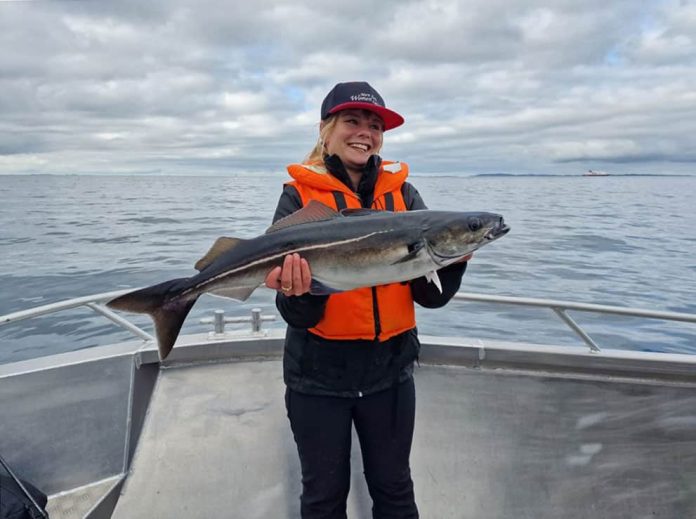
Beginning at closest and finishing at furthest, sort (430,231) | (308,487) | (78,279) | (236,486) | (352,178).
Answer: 1. (430,231)
2. (308,487)
3. (352,178)
4. (236,486)
5. (78,279)

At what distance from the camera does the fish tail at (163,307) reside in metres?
2.83

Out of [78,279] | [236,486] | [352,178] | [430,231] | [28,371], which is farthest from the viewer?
[78,279]

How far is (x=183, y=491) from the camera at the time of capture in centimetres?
419

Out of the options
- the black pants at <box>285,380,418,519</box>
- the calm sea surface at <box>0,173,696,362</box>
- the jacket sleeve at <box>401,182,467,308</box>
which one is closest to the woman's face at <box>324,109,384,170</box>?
the jacket sleeve at <box>401,182,467,308</box>

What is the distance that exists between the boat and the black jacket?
55.8 inches

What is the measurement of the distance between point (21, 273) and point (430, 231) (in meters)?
16.0

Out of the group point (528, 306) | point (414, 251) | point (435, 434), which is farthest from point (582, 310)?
point (414, 251)

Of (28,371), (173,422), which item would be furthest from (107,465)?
(28,371)

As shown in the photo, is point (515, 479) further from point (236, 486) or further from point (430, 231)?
point (430, 231)

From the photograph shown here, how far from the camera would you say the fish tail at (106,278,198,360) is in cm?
283

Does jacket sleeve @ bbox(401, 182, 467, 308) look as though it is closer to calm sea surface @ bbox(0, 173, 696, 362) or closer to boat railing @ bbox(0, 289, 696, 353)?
boat railing @ bbox(0, 289, 696, 353)

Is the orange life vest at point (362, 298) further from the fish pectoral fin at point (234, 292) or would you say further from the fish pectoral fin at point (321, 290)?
the fish pectoral fin at point (234, 292)

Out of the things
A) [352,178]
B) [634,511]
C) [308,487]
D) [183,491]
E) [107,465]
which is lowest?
[634,511]

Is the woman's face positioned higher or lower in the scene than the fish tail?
higher
